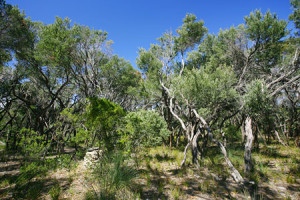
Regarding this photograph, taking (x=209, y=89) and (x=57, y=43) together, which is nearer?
(x=209, y=89)

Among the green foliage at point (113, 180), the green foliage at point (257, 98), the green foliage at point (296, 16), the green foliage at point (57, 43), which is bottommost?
the green foliage at point (113, 180)

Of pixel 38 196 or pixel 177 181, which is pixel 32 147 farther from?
pixel 177 181

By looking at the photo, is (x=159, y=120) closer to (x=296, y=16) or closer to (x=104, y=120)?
(x=104, y=120)

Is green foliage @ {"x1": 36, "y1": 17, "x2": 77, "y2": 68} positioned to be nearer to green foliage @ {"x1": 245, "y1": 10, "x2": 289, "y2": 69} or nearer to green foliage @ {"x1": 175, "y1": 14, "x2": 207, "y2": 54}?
green foliage @ {"x1": 175, "y1": 14, "x2": 207, "y2": 54}

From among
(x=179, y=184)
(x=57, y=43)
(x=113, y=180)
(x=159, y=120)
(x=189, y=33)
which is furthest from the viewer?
(x=189, y=33)

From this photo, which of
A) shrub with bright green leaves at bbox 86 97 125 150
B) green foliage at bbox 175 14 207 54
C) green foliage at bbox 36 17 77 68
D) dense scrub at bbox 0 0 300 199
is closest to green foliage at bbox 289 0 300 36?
dense scrub at bbox 0 0 300 199

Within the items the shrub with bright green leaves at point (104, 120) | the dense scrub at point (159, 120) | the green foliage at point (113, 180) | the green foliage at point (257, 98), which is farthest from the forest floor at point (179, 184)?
the green foliage at point (257, 98)

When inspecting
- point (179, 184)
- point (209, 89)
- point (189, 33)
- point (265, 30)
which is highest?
point (189, 33)

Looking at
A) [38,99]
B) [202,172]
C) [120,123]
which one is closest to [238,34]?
[202,172]

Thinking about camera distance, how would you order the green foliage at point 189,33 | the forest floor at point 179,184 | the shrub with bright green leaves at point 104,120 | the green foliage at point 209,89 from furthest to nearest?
the green foliage at point 189,33 < the green foliage at point 209,89 < the shrub with bright green leaves at point 104,120 < the forest floor at point 179,184

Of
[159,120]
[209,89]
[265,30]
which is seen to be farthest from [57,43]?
[265,30]

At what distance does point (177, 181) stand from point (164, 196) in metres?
1.72

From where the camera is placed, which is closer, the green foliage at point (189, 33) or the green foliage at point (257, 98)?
the green foliage at point (257, 98)

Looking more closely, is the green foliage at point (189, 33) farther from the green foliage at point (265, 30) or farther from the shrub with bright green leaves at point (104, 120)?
the shrub with bright green leaves at point (104, 120)
